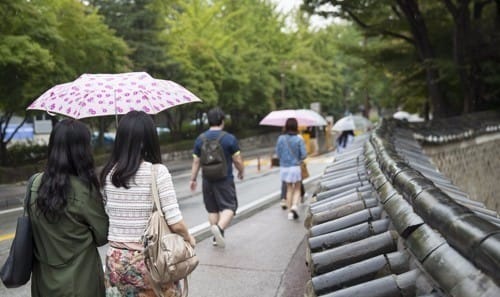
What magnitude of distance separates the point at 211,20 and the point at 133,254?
27353mm

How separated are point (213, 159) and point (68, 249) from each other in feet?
11.5

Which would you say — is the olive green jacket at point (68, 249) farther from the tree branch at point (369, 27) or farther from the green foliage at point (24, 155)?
the green foliage at point (24, 155)

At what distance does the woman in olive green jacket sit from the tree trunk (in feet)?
45.4

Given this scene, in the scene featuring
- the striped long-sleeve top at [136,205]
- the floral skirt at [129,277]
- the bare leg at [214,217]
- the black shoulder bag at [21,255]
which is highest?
the striped long-sleeve top at [136,205]

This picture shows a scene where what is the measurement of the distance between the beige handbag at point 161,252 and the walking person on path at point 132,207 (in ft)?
0.14

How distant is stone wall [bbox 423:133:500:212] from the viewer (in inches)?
449

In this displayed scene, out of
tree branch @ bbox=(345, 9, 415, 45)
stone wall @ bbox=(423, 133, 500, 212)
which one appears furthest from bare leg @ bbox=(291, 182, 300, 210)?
tree branch @ bbox=(345, 9, 415, 45)

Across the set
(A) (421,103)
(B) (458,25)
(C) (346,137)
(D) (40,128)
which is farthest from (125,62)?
(D) (40,128)

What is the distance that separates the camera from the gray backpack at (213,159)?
621cm

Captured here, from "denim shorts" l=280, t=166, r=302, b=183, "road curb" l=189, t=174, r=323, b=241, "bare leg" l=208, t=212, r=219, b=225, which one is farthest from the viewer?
"denim shorts" l=280, t=166, r=302, b=183

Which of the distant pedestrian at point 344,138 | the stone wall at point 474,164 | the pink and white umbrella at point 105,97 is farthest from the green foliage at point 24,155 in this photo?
the pink and white umbrella at point 105,97

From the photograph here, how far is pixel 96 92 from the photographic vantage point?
4.14 m

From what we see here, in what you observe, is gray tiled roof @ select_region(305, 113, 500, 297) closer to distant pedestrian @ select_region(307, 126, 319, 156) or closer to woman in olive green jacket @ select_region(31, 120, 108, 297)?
woman in olive green jacket @ select_region(31, 120, 108, 297)

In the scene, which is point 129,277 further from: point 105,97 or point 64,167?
point 105,97
